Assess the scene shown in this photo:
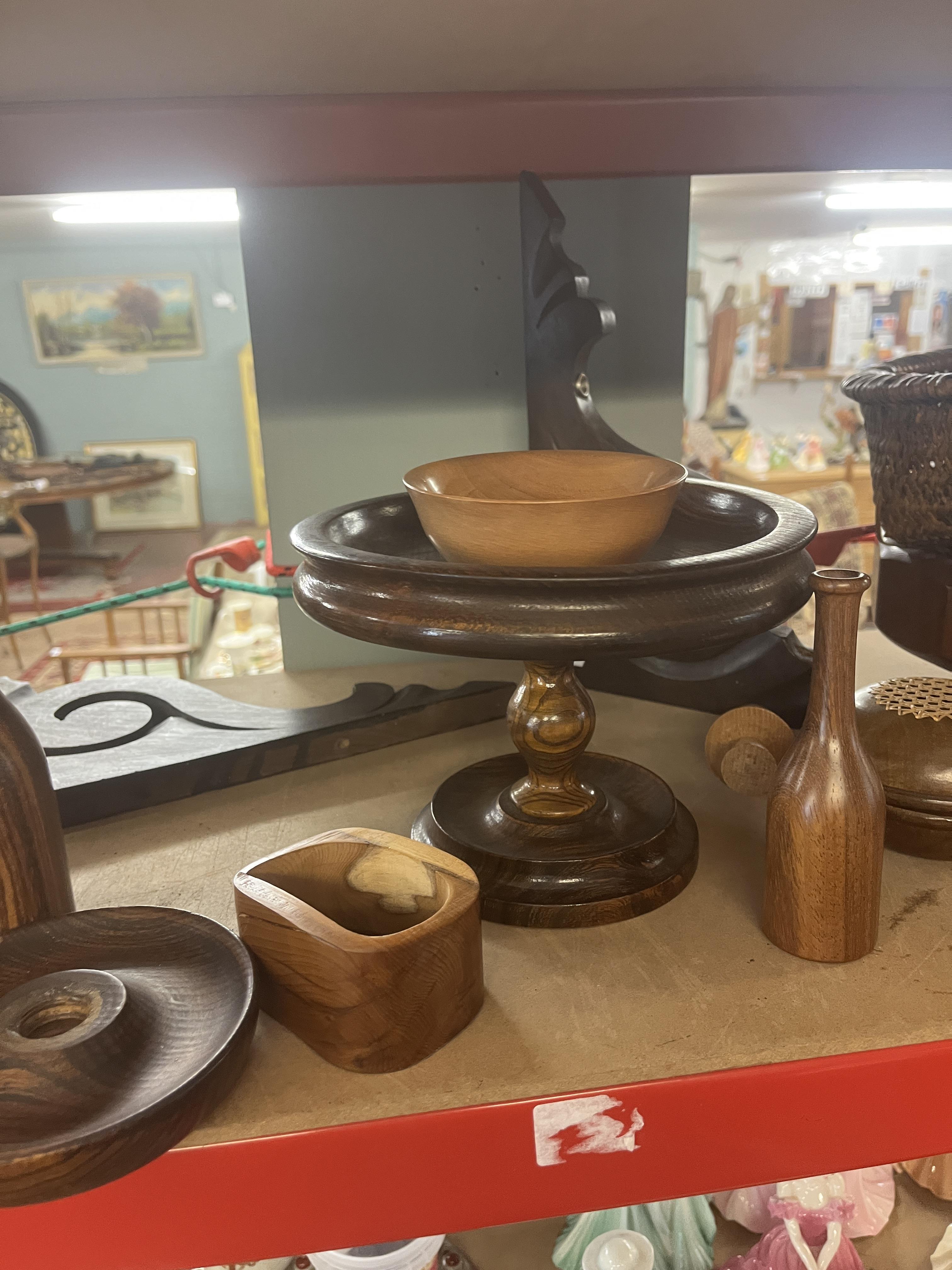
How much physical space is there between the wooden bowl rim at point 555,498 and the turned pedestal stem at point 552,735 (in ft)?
0.36

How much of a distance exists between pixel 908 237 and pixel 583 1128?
4663 mm

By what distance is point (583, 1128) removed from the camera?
433 millimetres

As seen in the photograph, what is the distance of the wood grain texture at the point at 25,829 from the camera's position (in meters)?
0.48

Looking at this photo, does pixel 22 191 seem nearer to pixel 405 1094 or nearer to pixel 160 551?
pixel 405 1094

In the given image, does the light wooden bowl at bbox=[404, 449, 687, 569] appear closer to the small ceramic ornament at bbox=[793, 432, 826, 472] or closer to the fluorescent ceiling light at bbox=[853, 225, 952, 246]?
the small ceramic ornament at bbox=[793, 432, 826, 472]

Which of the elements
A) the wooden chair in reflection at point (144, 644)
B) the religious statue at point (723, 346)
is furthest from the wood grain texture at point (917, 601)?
the religious statue at point (723, 346)

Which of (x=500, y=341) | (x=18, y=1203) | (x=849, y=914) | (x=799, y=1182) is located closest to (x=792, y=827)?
(x=849, y=914)

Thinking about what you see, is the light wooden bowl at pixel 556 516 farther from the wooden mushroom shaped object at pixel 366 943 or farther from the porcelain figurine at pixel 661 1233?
the porcelain figurine at pixel 661 1233

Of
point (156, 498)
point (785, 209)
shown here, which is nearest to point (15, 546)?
point (156, 498)

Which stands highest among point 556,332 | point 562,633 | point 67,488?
point 556,332

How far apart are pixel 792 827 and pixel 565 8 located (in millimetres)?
441

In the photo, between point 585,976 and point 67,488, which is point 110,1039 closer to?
point 585,976

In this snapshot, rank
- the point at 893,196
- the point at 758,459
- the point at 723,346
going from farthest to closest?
1. the point at 723,346
2. the point at 758,459
3. the point at 893,196

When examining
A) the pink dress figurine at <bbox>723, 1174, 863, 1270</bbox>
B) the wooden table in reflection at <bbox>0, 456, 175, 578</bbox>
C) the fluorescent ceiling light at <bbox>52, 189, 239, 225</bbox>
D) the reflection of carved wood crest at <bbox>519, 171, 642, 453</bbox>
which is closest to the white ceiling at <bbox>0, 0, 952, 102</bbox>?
the reflection of carved wood crest at <bbox>519, 171, 642, 453</bbox>
